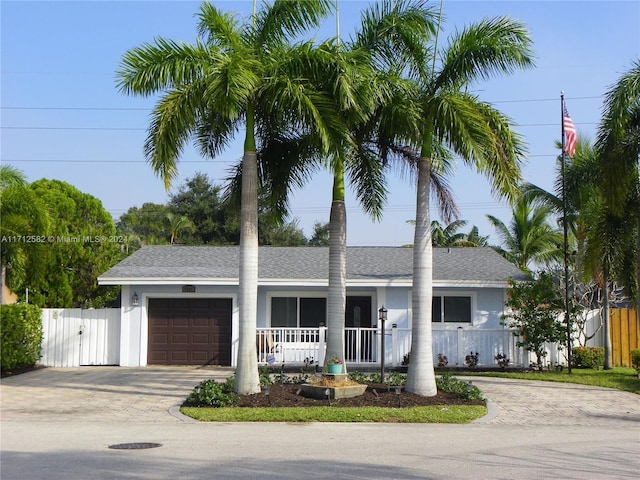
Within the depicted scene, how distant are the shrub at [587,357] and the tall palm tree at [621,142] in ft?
18.1

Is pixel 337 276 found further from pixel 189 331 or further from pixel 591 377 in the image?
pixel 591 377

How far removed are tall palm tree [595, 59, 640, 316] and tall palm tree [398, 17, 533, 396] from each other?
12.5 feet

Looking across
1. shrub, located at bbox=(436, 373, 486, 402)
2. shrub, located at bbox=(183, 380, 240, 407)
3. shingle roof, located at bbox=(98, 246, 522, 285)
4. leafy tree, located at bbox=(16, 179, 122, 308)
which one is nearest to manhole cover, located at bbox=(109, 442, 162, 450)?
shrub, located at bbox=(183, 380, 240, 407)

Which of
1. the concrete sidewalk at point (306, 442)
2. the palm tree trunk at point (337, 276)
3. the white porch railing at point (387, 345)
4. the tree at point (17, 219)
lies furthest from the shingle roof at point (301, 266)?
the palm tree trunk at point (337, 276)

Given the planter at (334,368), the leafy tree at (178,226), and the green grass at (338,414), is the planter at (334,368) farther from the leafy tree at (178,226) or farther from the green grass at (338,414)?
the leafy tree at (178,226)

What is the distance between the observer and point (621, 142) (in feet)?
54.9

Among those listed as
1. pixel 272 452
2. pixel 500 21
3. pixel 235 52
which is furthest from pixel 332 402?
pixel 500 21

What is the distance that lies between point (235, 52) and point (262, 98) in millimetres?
1004

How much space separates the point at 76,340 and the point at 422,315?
12.1 m

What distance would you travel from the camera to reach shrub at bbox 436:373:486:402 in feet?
45.1

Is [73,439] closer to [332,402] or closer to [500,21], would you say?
[332,402]

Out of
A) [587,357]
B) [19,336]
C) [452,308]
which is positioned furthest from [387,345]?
[19,336]

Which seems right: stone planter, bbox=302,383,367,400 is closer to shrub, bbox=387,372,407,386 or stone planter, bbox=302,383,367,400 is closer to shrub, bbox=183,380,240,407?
Result: shrub, bbox=387,372,407,386

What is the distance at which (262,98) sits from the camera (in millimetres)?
13852
